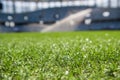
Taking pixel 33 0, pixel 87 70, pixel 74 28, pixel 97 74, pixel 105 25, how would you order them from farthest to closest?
1. pixel 33 0
2. pixel 105 25
3. pixel 74 28
4. pixel 87 70
5. pixel 97 74

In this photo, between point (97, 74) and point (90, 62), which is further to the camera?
point (90, 62)

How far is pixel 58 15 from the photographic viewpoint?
89.3m

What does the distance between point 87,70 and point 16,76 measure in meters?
1.03

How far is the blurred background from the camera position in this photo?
79438 mm

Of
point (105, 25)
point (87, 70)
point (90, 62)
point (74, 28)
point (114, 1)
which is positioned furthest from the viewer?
point (114, 1)

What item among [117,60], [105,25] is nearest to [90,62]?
[117,60]

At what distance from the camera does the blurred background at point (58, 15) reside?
79438 millimetres

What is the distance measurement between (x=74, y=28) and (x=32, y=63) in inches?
2716

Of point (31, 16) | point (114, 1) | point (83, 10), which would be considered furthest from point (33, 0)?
point (114, 1)

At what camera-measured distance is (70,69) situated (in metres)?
4.61

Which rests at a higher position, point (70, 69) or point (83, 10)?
point (70, 69)

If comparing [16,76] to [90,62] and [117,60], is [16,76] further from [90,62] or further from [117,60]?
[117,60]

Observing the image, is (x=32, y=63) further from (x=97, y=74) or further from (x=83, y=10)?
(x=83, y=10)

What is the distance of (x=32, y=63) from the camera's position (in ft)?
16.9
